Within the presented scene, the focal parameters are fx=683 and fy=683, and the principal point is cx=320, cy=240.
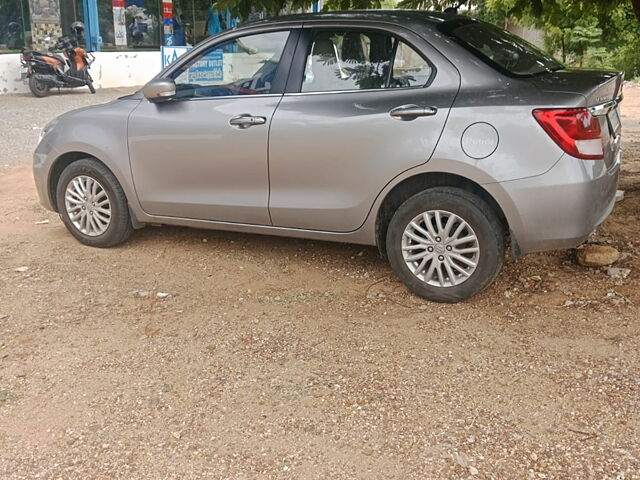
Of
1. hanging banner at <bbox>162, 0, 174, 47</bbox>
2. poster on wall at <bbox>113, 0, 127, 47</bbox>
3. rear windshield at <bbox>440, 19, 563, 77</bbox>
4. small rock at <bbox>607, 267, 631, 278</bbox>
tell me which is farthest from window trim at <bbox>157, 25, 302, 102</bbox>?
hanging banner at <bbox>162, 0, 174, 47</bbox>

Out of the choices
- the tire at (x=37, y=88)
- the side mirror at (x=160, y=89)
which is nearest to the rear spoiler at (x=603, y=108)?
the side mirror at (x=160, y=89)

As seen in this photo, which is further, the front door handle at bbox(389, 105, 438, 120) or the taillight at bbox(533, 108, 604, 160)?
the front door handle at bbox(389, 105, 438, 120)

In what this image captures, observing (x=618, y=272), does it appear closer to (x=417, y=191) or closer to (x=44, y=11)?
(x=417, y=191)

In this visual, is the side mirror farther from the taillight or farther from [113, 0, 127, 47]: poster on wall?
[113, 0, 127, 47]: poster on wall

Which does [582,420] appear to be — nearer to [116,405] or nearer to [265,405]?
[265,405]

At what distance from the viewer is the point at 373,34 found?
4461mm

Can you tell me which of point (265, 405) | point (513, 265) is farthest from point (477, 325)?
point (265, 405)

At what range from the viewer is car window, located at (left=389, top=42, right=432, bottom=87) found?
427 centimetres

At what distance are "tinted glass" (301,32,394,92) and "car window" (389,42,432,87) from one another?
0.06m

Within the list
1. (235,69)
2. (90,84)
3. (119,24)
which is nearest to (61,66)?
(90,84)

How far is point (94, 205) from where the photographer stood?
5.47 meters

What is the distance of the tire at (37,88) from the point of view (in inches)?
568

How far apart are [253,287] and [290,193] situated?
27.7 inches

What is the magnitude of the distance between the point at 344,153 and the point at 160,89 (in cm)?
148
